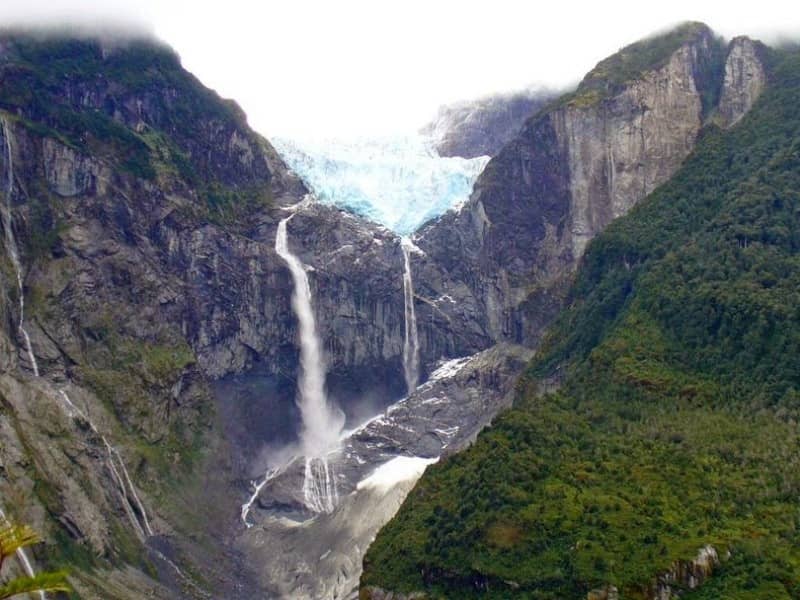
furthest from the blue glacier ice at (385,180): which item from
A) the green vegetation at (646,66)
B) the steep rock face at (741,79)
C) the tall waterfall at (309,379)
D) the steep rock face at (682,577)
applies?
the steep rock face at (682,577)

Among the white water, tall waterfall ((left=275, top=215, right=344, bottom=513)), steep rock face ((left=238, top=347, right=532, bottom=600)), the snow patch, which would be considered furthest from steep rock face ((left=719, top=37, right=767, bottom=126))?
the white water

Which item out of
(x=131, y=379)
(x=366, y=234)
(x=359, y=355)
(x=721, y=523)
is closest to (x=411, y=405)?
(x=359, y=355)

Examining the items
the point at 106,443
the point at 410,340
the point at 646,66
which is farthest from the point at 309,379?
the point at 646,66

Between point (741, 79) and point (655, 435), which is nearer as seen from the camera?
point (655, 435)

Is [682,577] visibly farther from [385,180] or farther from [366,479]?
[385,180]

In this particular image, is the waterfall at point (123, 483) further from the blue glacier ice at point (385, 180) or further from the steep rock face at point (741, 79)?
the steep rock face at point (741, 79)
